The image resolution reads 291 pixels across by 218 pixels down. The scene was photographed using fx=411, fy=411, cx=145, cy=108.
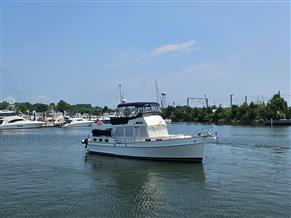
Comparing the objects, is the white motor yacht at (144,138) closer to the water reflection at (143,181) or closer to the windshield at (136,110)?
the windshield at (136,110)

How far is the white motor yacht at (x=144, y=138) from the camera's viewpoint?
41625mm

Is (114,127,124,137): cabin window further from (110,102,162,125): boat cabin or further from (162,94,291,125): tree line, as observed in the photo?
(162,94,291,125): tree line

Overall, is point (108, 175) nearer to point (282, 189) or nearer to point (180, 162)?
point (180, 162)

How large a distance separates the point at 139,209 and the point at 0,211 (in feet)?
26.5

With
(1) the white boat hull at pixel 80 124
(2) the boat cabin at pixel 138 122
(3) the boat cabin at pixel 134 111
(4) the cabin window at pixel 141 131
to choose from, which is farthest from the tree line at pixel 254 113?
(4) the cabin window at pixel 141 131

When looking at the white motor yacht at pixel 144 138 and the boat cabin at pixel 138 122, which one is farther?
the boat cabin at pixel 138 122

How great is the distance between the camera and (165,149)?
141 feet

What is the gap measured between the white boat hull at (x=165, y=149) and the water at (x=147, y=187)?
1.00 metres

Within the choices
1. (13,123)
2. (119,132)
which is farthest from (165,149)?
(13,123)

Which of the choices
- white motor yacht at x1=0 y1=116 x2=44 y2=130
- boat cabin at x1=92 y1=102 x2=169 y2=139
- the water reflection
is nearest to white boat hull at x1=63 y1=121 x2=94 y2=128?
white motor yacht at x1=0 y1=116 x2=44 y2=130

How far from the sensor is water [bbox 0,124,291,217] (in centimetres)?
2333

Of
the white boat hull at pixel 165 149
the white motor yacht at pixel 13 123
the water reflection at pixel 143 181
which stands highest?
the white motor yacht at pixel 13 123

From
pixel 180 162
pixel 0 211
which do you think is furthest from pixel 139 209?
pixel 180 162

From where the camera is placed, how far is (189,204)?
80.4 feet
